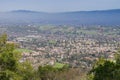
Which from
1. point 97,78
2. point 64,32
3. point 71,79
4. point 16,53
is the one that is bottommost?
point 64,32

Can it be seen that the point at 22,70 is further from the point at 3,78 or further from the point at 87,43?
the point at 87,43

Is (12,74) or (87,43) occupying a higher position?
(12,74)

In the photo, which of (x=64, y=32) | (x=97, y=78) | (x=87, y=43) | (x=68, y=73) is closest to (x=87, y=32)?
(x=64, y=32)

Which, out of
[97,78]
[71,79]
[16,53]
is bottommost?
[71,79]

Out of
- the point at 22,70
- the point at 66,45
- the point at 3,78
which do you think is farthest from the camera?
the point at 66,45

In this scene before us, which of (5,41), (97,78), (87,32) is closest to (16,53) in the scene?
(5,41)

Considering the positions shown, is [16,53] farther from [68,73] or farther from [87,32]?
[87,32]

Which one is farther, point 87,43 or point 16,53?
point 87,43

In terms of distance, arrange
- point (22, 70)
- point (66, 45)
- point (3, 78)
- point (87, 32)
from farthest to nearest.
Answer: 1. point (87, 32)
2. point (66, 45)
3. point (22, 70)
4. point (3, 78)

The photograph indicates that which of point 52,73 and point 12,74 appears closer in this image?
point 12,74
